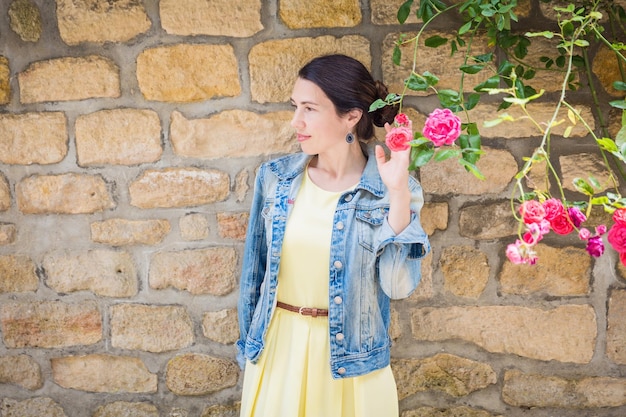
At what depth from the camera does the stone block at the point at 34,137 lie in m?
2.48

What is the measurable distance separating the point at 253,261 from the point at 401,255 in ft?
1.96

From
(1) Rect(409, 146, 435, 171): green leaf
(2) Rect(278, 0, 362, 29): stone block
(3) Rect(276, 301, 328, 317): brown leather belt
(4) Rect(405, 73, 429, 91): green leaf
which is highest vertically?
(2) Rect(278, 0, 362, 29): stone block

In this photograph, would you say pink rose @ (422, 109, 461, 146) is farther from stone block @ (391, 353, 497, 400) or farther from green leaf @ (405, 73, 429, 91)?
stone block @ (391, 353, 497, 400)

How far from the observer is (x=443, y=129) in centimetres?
164

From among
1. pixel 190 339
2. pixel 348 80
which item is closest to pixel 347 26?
pixel 348 80

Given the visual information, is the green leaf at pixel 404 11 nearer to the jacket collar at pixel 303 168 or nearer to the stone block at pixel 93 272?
the jacket collar at pixel 303 168

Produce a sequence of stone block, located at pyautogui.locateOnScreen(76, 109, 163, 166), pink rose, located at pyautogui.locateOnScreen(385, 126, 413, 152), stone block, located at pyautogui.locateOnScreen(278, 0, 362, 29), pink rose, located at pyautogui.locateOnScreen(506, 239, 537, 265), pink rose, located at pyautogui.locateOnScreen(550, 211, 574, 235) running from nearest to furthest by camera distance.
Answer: pink rose, located at pyautogui.locateOnScreen(506, 239, 537, 265) < pink rose, located at pyautogui.locateOnScreen(550, 211, 574, 235) < pink rose, located at pyautogui.locateOnScreen(385, 126, 413, 152) < stone block, located at pyautogui.locateOnScreen(278, 0, 362, 29) < stone block, located at pyautogui.locateOnScreen(76, 109, 163, 166)

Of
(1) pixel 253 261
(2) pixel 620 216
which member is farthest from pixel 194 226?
(2) pixel 620 216

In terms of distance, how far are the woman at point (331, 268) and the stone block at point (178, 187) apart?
0.41m

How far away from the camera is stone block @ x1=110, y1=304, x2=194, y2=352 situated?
2.53m

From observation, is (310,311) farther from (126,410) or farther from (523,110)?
(126,410)

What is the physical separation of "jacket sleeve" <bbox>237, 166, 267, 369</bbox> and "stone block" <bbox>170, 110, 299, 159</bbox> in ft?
0.85

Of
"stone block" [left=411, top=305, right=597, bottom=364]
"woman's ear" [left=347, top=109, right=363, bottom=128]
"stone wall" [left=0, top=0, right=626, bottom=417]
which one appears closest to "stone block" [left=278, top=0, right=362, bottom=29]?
"stone wall" [left=0, top=0, right=626, bottom=417]

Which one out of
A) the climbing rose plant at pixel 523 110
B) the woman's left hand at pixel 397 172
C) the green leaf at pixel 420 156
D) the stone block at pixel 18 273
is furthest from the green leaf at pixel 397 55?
the stone block at pixel 18 273
